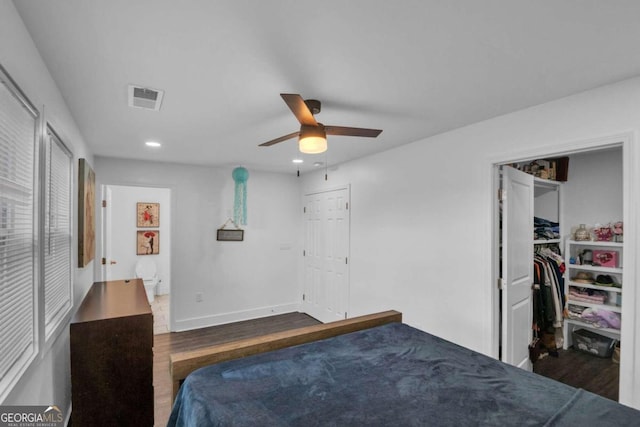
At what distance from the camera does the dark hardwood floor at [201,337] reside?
298 centimetres

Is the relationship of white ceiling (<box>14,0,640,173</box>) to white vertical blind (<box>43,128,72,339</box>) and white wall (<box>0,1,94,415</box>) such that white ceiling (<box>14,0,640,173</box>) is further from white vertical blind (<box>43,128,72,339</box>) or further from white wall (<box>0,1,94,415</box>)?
white vertical blind (<box>43,128,72,339</box>)

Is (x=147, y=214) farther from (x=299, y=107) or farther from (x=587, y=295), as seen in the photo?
(x=587, y=295)

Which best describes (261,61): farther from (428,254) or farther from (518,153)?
(428,254)

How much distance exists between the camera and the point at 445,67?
1.73m

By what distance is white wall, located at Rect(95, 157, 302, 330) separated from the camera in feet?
14.6

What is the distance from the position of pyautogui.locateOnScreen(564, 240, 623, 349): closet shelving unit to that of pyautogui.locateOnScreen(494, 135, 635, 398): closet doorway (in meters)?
0.09

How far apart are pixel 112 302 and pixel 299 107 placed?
2276 mm

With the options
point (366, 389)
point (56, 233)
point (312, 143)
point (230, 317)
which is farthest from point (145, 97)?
point (230, 317)

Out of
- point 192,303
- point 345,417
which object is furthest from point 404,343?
point 192,303

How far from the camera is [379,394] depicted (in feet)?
4.82

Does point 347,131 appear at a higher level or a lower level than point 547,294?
higher

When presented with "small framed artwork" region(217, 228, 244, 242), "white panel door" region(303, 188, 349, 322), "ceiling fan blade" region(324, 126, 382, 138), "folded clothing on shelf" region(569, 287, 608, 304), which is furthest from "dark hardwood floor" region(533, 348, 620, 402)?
"small framed artwork" region(217, 228, 244, 242)

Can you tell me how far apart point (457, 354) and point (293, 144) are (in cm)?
246

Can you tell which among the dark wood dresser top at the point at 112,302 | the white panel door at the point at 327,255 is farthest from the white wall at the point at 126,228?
the white panel door at the point at 327,255
